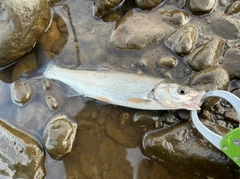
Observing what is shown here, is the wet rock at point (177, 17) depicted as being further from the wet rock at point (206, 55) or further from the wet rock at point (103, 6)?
the wet rock at point (103, 6)

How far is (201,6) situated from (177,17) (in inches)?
14.8

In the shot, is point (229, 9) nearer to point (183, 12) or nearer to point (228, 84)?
point (183, 12)

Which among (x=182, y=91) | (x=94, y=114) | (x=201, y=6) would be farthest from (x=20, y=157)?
(x=201, y=6)

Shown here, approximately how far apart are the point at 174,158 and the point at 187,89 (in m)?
0.91

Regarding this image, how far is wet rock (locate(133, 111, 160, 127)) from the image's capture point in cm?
373

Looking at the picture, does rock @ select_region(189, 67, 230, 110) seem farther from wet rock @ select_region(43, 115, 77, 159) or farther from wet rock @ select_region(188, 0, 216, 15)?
wet rock @ select_region(43, 115, 77, 159)

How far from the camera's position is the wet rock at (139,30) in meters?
4.00

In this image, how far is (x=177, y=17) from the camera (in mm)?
4062

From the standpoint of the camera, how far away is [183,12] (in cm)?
412

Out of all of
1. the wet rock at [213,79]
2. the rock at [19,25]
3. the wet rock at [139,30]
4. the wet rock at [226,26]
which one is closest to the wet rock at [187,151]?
the wet rock at [213,79]

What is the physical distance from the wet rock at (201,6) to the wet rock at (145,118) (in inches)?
65.9

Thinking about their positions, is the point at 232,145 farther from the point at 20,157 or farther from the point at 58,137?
the point at 20,157

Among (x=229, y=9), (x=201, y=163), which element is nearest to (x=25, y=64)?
(x=201, y=163)

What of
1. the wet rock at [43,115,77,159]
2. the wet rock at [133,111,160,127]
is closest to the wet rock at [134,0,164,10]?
the wet rock at [133,111,160,127]
